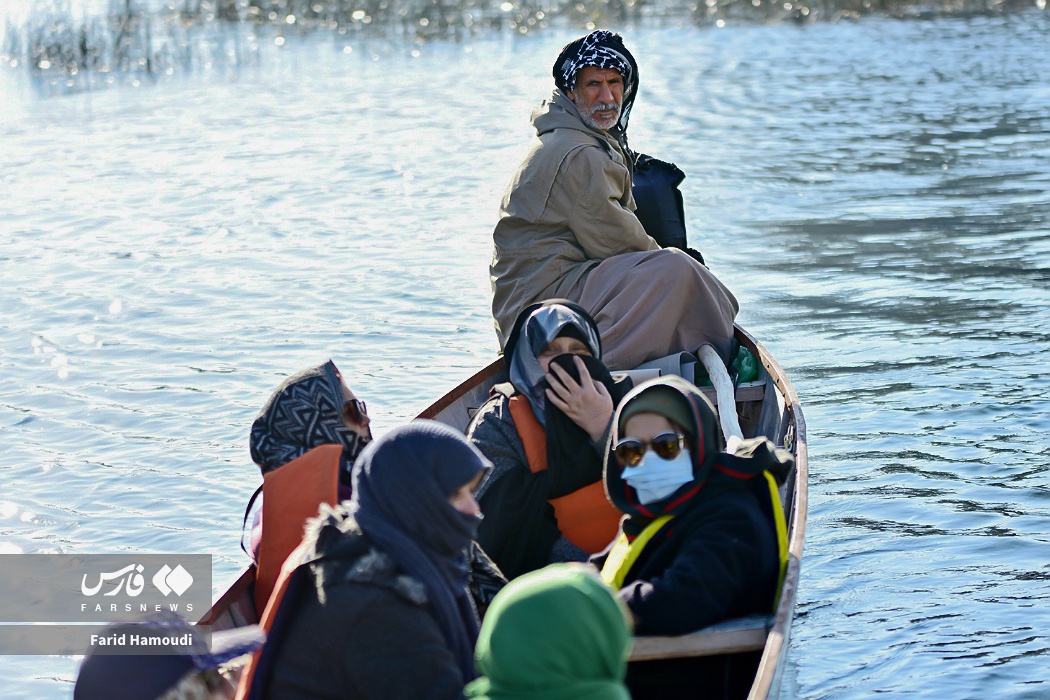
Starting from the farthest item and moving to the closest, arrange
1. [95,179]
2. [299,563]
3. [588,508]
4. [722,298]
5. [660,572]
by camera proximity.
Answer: [95,179] < [722,298] < [588,508] < [660,572] < [299,563]

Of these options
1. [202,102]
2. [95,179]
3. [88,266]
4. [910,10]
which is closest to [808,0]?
[910,10]

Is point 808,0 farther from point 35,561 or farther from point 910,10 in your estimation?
point 35,561

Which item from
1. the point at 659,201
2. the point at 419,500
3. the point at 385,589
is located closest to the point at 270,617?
the point at 385,589

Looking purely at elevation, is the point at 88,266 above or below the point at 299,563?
below

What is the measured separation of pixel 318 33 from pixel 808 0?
975 centimetres

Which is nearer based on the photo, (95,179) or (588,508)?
(588,508)

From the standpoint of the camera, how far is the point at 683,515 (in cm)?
329

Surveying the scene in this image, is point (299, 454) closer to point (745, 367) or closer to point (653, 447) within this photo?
point (653, 447)

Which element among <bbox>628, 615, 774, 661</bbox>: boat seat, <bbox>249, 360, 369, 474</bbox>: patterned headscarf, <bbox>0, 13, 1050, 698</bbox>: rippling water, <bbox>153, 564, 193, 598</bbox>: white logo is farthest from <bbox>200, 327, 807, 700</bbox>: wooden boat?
<bbox>153, 564, 193, 598</bbox>: white logo

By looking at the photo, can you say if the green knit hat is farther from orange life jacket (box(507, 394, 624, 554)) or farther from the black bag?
the black bag

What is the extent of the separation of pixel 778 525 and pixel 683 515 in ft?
0.86

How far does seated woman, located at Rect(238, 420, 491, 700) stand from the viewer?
258 cm

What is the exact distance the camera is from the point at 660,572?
10.9ft

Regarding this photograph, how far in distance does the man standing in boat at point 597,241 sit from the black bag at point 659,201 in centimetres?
64
